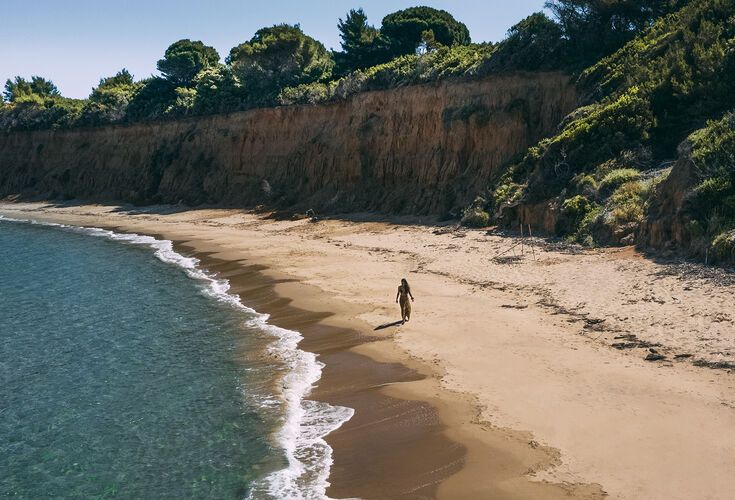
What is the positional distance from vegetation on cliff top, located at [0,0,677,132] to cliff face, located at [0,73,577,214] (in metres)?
0.87

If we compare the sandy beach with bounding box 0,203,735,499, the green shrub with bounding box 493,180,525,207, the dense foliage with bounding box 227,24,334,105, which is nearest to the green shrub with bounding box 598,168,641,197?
the sandy beach with bounding box 0,203,735,499

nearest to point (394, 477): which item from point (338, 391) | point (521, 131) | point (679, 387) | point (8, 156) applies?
point (338, 391)

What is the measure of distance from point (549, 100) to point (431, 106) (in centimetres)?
644

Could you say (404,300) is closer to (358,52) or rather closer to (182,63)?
(358,52)

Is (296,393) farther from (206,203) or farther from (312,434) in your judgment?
(206,203)

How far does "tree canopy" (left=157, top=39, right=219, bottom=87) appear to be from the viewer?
2623 inches

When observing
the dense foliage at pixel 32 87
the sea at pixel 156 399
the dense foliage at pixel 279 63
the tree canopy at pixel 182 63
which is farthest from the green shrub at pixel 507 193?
the dense foliage at pixel 32 87

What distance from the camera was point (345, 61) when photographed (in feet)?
169

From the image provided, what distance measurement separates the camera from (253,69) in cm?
5303

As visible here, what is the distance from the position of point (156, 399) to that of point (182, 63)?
5795 centimetres

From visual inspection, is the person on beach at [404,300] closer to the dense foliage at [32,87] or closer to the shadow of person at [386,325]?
the shadow of person at [386,325]

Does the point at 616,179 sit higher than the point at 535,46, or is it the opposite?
the point at 535,46

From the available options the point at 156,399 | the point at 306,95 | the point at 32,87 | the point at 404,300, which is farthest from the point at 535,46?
the point at 32,87

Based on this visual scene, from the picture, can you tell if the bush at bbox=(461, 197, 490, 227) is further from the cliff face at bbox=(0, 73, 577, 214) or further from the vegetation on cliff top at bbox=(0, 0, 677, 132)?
the vegetation on cliff top at bbox=(0, 0, 677, 132)
